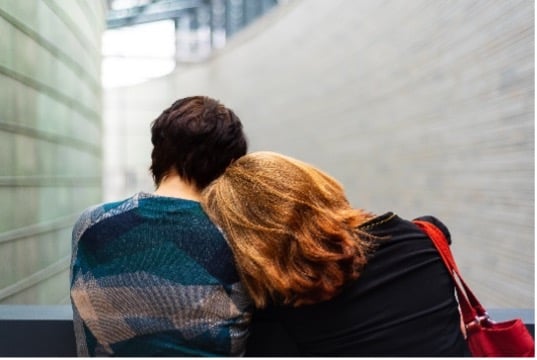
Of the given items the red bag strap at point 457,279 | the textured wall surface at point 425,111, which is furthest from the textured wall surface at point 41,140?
the textured wall surface at point 425,111

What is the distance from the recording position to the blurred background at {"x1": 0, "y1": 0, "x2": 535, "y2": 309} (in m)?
2.69

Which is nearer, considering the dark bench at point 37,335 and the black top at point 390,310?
the black top at point 390,310

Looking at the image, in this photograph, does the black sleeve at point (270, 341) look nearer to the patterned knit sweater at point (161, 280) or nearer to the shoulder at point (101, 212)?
the patterned knit sweater at point (161, 280)

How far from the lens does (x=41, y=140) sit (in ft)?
9.61

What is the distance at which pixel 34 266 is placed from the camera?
9.12ft

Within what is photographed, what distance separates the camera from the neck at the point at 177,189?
4.99 feet

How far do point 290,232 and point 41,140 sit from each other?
2005 mm

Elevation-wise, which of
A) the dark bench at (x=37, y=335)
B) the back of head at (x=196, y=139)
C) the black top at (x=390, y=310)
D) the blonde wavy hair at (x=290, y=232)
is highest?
the back of head at (x=196, y=139)

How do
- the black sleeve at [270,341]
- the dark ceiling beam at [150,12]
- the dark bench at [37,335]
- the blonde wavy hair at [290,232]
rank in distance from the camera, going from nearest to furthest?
the blonde wavy hair at [290,232] → the black sleeve at [270,341] → the dark bench at [37,335] → the dark ceiling beam at [150,12]

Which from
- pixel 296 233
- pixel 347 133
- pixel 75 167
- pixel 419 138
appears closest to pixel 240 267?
pixel 296 233

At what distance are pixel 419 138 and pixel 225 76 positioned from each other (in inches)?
258

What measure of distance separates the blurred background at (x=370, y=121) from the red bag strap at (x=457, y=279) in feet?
5.60

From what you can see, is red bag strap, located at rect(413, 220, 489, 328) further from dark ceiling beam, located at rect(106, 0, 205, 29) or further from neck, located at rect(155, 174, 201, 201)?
dark ceiling beam, located at rect(106, 0, 205, 29)

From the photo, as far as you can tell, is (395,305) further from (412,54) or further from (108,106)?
(108,106)
